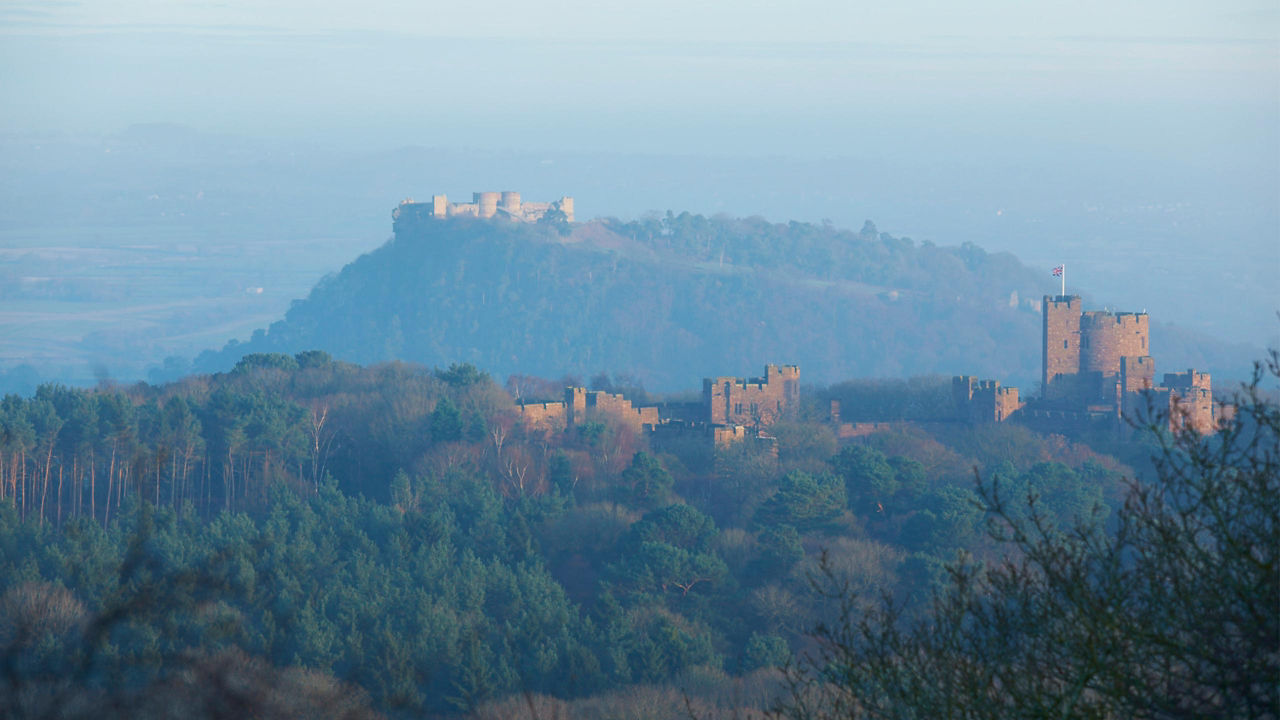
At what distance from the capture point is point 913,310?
549 feet

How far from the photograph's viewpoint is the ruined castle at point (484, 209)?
145m

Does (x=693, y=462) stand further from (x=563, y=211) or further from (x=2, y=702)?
(x=563, y=211)

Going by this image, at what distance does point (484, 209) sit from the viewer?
14750cm

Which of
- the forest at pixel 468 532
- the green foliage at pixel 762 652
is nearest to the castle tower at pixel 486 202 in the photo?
the forest at pixel 468 532

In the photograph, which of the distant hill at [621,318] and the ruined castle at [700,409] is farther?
the distant hill at [621,318]

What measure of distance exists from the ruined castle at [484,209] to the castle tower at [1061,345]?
90.5 m

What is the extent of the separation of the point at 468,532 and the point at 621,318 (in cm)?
11222

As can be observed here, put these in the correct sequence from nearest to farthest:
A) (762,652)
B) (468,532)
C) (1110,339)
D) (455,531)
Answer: (762,652) < (455,531) < (468,532) < (1110,339)

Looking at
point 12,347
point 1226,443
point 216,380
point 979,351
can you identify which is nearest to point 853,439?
point 216,380

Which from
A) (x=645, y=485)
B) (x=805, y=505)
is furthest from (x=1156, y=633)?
(x=645, y=485)

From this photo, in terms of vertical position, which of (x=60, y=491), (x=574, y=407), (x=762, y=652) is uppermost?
(x=574, y=407)

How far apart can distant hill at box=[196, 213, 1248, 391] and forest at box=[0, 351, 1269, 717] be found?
83785mm

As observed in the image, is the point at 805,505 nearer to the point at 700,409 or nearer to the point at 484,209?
the point at 700,409

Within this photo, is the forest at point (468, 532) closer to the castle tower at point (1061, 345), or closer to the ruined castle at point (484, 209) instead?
the castle tower at point (1061, 345)
